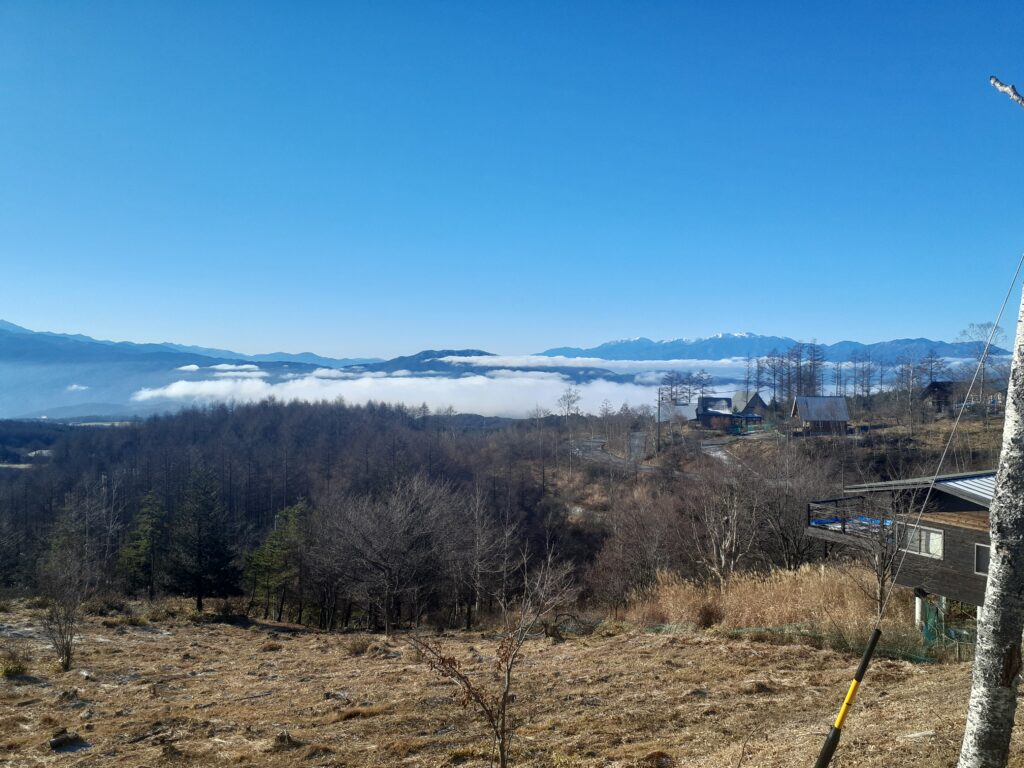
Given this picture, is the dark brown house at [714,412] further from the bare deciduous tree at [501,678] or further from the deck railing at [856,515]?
the bare deciduous tree at [501,678]

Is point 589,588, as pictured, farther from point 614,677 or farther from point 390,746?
point 390,746

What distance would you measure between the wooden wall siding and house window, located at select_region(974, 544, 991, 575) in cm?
8

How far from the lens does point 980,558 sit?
15.5 meters

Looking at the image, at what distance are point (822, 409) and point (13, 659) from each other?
6419 centimetres

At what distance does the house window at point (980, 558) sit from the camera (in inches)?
607

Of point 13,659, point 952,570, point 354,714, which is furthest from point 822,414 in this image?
point 13,659

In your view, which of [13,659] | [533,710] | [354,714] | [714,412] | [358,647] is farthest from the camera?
[714,412]

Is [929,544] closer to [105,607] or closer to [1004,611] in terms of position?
[1004,611]

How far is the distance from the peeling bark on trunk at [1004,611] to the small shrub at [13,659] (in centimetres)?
1808

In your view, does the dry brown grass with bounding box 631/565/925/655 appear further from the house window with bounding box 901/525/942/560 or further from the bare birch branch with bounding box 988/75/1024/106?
the bare birch branch with bounding box 988/75/1024/106

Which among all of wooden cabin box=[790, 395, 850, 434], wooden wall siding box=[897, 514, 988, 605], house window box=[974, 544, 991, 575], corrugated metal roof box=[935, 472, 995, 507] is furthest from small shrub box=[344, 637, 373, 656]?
wooden cabin box=[790, 395, 850, 434]

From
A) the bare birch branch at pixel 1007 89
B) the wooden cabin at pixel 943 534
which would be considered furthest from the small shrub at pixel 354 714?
the wooden cabin at pixel 943 534

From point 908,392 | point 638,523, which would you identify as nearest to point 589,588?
point 638,523

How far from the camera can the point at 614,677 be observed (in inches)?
438
